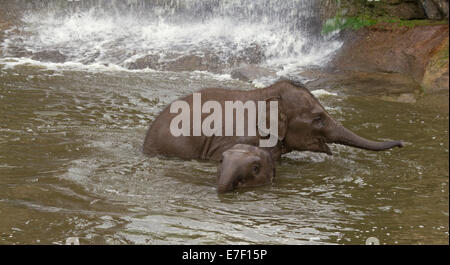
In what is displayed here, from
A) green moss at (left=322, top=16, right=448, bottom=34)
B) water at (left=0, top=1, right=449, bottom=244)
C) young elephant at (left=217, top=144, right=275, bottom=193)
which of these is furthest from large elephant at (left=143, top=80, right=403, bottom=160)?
green moss at (left=322, top=16, right=448, bottom=34)

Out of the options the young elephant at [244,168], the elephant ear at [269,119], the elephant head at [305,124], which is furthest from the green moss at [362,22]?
the young elephant at [244,168]

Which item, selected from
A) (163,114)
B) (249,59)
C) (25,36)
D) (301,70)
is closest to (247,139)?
(163,114)

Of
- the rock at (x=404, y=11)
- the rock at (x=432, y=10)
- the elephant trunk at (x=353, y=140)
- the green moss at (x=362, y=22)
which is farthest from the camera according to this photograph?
the rock at (x=404, y=11)

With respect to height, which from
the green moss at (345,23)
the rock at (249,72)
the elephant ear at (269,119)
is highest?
the green moss at (345,23)

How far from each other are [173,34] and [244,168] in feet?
35.4

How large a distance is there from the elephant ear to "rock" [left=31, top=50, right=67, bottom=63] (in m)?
8.79

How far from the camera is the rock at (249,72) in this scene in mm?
13758

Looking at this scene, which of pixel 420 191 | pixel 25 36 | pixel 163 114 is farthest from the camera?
pixel 25 36

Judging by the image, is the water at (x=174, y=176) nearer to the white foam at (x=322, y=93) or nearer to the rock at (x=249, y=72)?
the white foam at (x=322, y=93)

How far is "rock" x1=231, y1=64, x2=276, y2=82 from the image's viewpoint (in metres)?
13.8

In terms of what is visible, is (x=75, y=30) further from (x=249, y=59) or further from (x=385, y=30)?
(x=385, y=30)

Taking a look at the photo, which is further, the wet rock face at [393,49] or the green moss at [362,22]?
the green moss at [362,22]

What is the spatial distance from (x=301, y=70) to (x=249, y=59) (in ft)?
5.74

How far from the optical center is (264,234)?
19.0 ft
